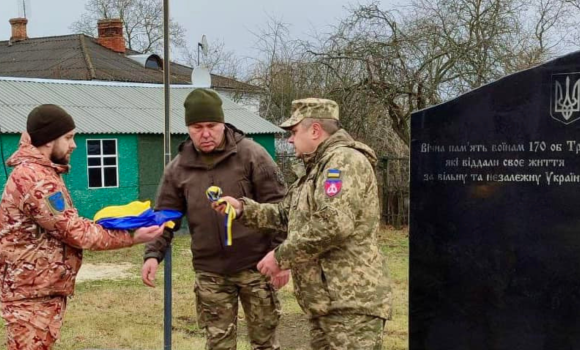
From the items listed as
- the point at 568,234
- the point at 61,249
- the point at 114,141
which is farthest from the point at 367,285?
the point at 114,141

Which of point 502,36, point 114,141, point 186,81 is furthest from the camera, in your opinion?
point 186,81

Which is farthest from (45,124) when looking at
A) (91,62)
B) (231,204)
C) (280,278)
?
(91,62)

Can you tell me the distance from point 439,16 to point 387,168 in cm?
333

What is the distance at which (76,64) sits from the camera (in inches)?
874

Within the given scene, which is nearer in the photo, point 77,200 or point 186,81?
point 77,200

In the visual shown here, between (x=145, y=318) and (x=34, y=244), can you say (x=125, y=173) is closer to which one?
(x=145, y=318)

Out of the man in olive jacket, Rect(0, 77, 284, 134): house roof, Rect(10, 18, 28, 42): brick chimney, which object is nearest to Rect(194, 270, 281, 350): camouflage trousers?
the man in olive jacket

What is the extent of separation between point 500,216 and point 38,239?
224cm

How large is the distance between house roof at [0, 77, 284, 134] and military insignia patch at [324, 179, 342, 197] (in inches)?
429

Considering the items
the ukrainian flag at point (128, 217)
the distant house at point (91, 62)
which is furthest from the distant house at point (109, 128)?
the ukrainian flag at point (128, 217)

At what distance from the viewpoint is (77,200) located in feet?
46.6

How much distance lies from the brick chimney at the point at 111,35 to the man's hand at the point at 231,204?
2323 cm

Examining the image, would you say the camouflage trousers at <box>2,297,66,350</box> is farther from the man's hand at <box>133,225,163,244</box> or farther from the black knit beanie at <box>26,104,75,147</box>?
the black knit beanie at <box>26,104,75,147</box>

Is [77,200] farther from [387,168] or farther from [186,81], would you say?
[186,81]
